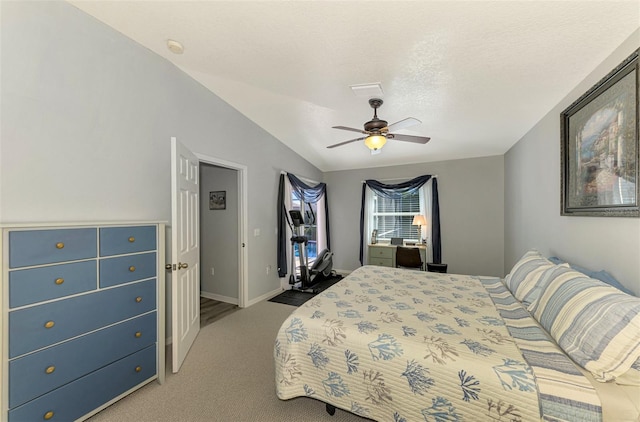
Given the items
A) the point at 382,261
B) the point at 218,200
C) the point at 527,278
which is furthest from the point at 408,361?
the point at 382,261

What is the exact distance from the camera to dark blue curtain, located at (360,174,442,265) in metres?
4.62

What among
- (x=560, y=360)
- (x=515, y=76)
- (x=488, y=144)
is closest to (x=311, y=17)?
(x=515, y=76)

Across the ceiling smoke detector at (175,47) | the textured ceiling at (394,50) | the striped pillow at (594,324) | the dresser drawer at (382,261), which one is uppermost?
the ceiling smoke detector at (175,47)

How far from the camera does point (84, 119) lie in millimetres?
1979

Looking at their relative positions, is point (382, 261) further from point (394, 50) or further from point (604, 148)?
point (394, 50)

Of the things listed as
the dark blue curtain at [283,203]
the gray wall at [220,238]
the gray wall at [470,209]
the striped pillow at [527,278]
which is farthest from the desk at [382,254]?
the gray wall at [220,238]

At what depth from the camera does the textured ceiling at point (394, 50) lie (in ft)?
4.90

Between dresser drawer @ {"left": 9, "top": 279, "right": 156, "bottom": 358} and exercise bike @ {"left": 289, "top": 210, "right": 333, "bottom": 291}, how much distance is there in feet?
8.41

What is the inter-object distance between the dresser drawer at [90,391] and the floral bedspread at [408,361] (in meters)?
1.18

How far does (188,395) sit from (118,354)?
0.60 m

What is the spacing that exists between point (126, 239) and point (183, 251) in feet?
1.72

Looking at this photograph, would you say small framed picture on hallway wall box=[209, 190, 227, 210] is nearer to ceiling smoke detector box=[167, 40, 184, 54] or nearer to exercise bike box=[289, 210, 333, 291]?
exercise bike box=[289, 210, 333, 291]

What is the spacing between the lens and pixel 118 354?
6.01 feet

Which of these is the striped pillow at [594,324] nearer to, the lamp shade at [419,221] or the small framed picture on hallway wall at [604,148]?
the small framed picture on hallway wall at [604,148]
